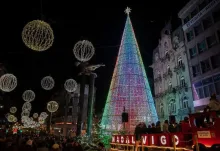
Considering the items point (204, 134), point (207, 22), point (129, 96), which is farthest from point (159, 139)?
point (207, 22)

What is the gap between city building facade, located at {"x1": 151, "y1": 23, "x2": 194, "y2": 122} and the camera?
31672 mm

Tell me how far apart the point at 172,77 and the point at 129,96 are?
56.5ft

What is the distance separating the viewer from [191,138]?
7.84 metres

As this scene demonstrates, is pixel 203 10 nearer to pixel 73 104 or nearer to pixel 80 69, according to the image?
pixel 80 69

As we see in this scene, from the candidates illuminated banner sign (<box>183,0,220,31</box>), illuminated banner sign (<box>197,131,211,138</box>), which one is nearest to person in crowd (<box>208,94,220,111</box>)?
illuminated banner sign (<box>197,131,211,138</box>)

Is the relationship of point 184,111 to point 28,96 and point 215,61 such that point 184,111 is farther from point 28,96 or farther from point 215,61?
point 28,96

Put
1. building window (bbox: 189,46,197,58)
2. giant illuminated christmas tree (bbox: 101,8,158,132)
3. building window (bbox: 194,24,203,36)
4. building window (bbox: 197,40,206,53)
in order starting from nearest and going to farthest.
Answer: giant illuminated christmas tree (bbox: 101,8,158,132) < building window (bbox: 197,40,206,53) < building window (bbox: 194,24,203,36) < building window (bbox: 189,46,197,58)

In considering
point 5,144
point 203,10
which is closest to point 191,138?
point 5,144

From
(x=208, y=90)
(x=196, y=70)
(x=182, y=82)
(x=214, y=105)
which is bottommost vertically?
(x=214, y=105)

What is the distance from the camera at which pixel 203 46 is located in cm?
2727

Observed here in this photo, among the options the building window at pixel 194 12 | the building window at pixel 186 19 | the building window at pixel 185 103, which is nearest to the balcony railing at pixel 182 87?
the building window at pixel 185 103

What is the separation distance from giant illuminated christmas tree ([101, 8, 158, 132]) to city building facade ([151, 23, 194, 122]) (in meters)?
11.6

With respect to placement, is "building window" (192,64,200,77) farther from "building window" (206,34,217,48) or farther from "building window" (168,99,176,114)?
"building window" (168,99,176,114)

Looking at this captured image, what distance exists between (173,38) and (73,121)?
134ft
